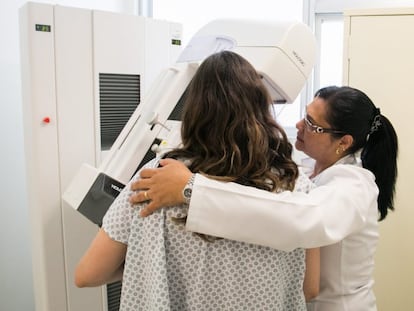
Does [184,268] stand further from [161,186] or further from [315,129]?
[315,129]

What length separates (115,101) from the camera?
5.42 feet

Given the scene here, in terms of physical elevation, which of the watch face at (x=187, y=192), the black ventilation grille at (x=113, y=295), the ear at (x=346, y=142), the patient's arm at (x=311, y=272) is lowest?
the black ventilation grille at (x=113, y=295)

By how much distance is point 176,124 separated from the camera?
1.31 meters

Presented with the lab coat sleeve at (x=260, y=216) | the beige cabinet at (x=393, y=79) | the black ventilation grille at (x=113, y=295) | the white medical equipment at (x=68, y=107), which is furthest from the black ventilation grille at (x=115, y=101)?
the beige cabinet at (x=393, y=79)

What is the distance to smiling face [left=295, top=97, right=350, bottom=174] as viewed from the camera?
1.27m

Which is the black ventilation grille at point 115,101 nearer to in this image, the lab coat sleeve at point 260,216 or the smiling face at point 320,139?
the smiling face at point 320,139

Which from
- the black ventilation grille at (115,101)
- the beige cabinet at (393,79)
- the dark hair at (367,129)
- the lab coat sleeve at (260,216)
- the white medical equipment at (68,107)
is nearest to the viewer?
the lab coat sleeve at (260,216)

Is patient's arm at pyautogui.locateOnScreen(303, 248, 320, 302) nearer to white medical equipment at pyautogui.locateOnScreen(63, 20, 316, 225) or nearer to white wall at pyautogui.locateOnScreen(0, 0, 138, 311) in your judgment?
white medical equipment at pyautogui.locateOnScreen(63, 20, 316, 225)

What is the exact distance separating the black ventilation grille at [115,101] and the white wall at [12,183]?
0.62 m

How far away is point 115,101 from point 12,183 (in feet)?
2.47

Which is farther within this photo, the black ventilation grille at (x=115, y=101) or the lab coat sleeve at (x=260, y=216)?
the black ventilation grille at (x=115, y=101)

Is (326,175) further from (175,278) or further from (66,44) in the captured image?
(66,44)

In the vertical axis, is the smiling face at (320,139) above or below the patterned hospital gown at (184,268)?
above

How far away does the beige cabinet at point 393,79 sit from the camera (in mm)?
1860
